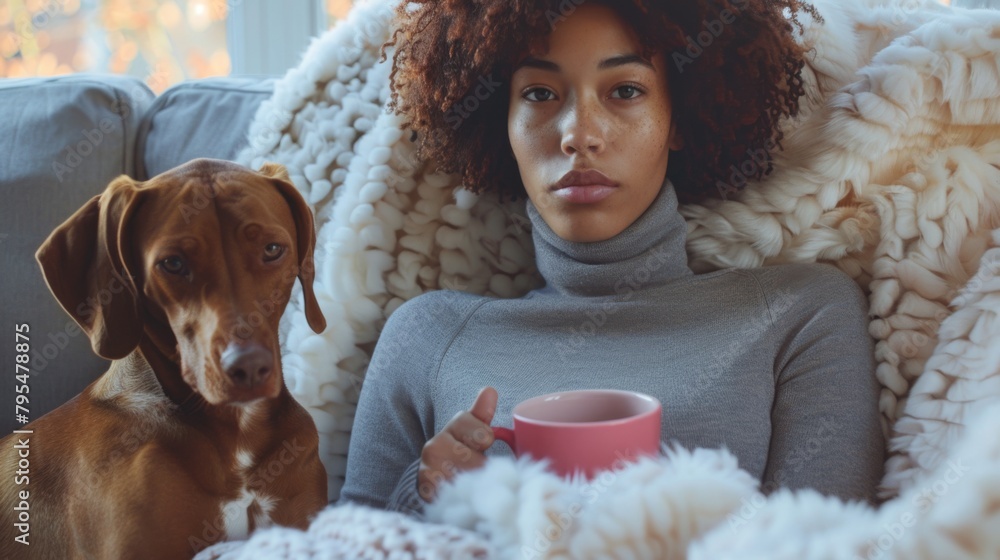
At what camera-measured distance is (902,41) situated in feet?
3.39

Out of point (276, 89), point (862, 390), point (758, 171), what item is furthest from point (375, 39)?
point (862, 390)

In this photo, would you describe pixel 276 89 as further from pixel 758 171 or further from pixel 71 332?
pixel 758 171

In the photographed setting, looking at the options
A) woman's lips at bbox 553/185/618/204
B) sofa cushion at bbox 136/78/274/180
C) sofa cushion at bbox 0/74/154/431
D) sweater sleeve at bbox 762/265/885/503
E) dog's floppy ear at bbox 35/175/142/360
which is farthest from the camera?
sofa cushion at bbox 136/78/274/180

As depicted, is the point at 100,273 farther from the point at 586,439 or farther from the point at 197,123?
the point at 197,123

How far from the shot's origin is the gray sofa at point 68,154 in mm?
1143

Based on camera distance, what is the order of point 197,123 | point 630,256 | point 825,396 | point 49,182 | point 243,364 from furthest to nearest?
point 197,123
point 49,182
point 630,256
point 825,396
point 243,364

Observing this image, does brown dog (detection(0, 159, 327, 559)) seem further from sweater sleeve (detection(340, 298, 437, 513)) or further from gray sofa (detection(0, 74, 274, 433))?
gray sofa (detection(0, 74, 274, 433))

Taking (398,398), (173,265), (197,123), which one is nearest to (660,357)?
(398,398)

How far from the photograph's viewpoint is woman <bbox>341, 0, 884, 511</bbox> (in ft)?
3.09

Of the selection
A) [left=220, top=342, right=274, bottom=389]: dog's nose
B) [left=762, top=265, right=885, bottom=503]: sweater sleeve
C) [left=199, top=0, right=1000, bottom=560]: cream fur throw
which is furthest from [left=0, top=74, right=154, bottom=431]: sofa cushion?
[left=762, top=265, right=885, bottom=503]: sweater sleeve

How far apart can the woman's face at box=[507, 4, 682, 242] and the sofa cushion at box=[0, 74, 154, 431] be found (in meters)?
0.60

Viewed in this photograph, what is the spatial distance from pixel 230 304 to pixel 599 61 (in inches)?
20.7

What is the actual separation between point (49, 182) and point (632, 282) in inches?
30.2

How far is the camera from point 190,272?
2.22 feet
